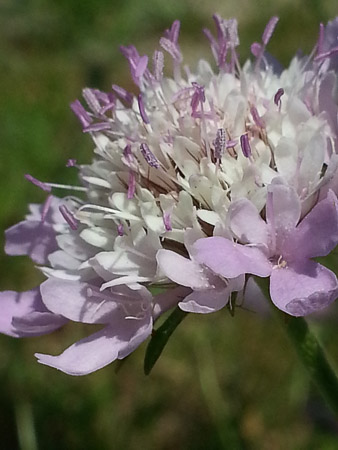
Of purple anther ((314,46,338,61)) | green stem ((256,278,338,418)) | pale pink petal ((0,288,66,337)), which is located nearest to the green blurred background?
green stem ((256,278,338,418))

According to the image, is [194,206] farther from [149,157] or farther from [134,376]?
→ [134,376]

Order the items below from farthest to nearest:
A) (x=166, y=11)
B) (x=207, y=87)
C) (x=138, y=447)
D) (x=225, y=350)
A: (x=166, y=11) → (x=225, y=350) → (x=138, y=447) → (x=207, y=87)

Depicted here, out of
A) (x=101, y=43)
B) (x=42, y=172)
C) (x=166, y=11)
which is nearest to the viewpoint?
(x=101, y=43)

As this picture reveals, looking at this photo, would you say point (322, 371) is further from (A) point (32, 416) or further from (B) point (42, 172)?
(B) point (42, 172)

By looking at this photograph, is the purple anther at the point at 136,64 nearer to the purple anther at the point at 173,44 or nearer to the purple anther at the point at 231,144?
the purple anther at the point at 173,44

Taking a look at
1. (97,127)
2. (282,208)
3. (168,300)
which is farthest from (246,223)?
(97,127)

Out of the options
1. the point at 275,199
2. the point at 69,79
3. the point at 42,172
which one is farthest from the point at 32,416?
the point at 69,79
